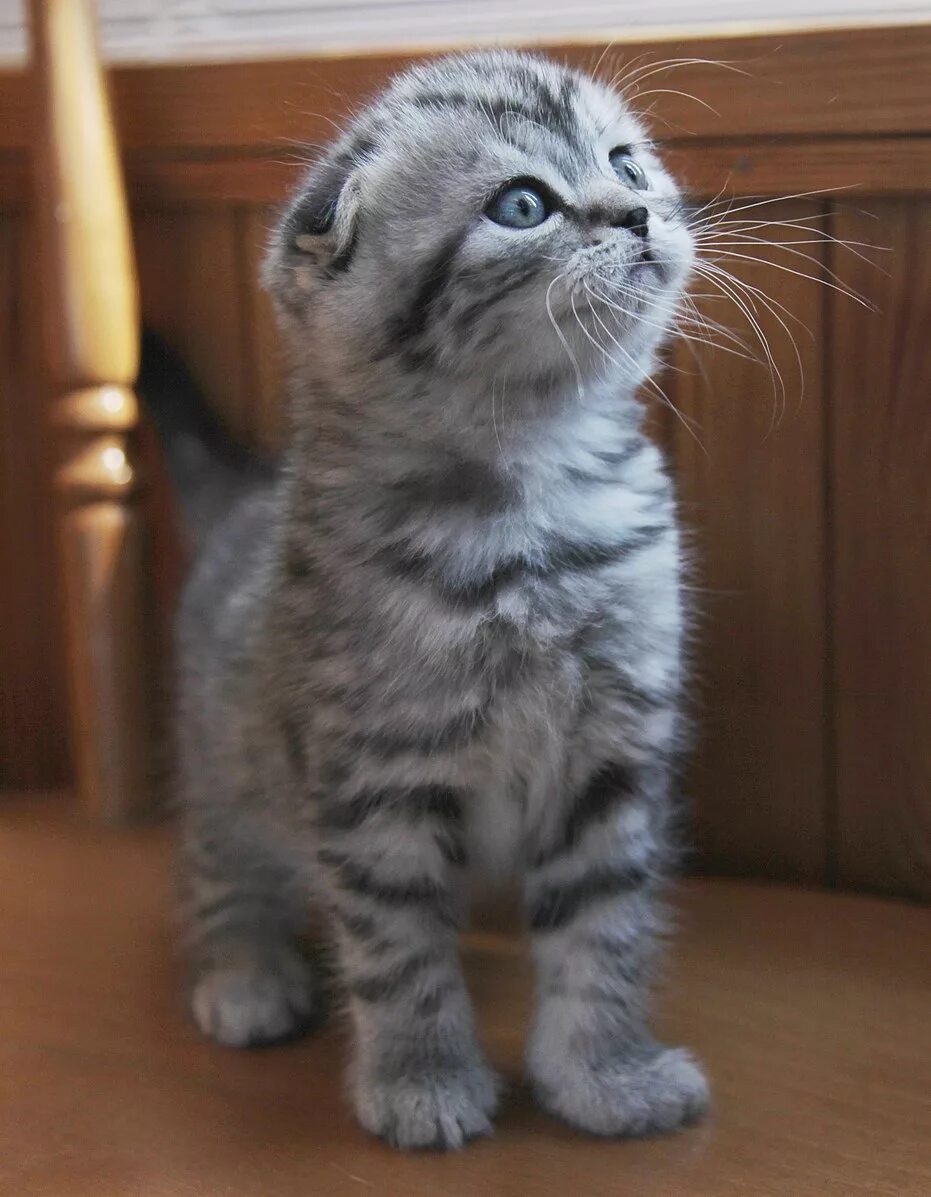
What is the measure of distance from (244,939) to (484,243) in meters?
0.55

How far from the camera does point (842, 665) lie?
1.14 meters

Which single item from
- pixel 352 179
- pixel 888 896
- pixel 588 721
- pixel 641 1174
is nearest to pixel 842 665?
pixel 888 896

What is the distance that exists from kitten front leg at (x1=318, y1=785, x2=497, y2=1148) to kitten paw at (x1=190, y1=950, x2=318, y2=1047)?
14cm

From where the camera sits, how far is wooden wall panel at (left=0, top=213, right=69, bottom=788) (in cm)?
134

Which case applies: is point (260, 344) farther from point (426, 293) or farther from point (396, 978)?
point (396, 978)

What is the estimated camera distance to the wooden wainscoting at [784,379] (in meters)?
1.06

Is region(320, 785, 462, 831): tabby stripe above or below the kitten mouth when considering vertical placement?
below

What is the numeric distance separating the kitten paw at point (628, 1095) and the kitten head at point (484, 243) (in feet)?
1.40

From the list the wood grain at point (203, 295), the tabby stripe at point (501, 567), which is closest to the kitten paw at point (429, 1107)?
the tabby stripe at point (501, 567)

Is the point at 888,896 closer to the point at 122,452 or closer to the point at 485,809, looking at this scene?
the point at 485,809

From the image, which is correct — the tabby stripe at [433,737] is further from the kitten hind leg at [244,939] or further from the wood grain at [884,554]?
the wood grain at [884,554]

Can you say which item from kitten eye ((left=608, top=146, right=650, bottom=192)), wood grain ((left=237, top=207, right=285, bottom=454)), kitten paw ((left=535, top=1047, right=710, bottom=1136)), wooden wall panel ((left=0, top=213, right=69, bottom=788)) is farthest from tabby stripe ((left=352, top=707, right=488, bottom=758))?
wooden wall panel ((left=0, top=213, right=69, bottom=788))

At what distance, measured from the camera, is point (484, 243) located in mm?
799

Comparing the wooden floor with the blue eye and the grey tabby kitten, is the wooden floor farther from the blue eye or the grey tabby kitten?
the blue eye
